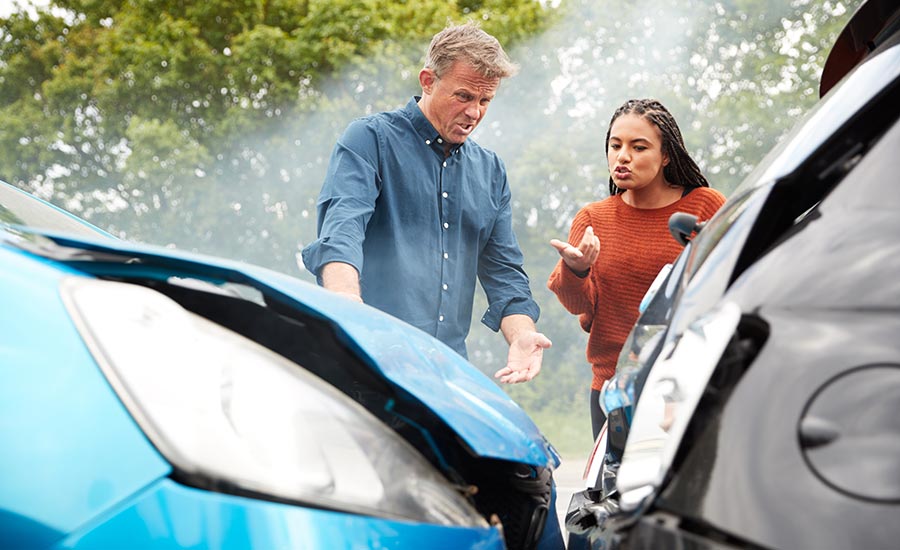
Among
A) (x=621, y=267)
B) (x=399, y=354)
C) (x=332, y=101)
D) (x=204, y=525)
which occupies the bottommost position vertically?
(x=204, y=525)

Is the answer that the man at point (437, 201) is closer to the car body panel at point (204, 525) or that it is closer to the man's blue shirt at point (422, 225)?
the man's blue shirt at point (422, 225)

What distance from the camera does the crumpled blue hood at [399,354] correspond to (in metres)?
1.27

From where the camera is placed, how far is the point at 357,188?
2.97 metres

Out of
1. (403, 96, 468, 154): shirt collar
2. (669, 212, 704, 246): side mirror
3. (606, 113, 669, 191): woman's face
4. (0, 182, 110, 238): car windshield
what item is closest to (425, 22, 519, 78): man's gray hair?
(403, 96, 468, 154): shirt collar

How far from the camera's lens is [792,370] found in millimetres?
967

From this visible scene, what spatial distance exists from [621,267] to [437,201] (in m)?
0.64

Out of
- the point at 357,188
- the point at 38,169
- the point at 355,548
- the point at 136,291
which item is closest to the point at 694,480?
the point at 355,548

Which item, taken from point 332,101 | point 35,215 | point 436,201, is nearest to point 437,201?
point 436,201

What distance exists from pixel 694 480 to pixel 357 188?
6.93 ft

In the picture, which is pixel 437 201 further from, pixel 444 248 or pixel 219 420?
pixel 219 420

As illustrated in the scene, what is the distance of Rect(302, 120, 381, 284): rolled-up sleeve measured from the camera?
105 inches

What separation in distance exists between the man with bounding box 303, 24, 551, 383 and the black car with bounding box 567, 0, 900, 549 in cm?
177

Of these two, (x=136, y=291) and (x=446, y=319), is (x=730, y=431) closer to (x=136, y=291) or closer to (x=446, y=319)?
(x=136, y=291)

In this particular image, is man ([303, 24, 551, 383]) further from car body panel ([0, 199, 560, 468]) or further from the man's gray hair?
car body panel ([0, 199, 560, 468])
